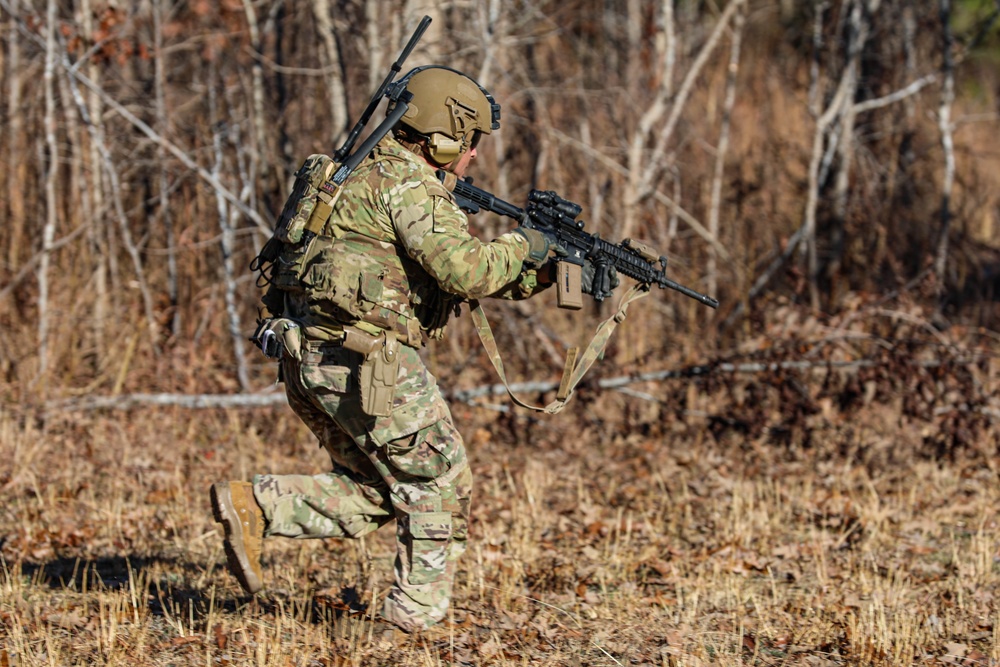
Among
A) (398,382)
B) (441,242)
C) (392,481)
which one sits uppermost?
(441,242)

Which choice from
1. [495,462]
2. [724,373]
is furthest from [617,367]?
[495,462]

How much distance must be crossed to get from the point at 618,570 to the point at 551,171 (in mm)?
4584

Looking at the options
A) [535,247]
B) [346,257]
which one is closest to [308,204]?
[346,257]

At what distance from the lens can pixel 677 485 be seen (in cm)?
638

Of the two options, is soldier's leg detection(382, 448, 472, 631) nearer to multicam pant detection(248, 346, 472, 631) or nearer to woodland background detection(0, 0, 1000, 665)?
multicam pant detection(248, 346, 472, 631)

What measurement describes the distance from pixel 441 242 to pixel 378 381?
495 mm

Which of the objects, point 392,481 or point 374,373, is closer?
point 374,373

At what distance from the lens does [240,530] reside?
373 cm

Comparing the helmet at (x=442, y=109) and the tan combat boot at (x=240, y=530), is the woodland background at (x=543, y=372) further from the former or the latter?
the helmet at (x=442, y=109)

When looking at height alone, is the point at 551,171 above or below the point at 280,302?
above

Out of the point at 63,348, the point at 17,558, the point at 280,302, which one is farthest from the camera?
the point at 63,348

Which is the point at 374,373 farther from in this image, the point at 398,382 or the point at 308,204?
the point at 308,204

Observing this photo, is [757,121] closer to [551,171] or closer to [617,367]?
[551,171]

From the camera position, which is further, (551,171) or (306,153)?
(551,171)
